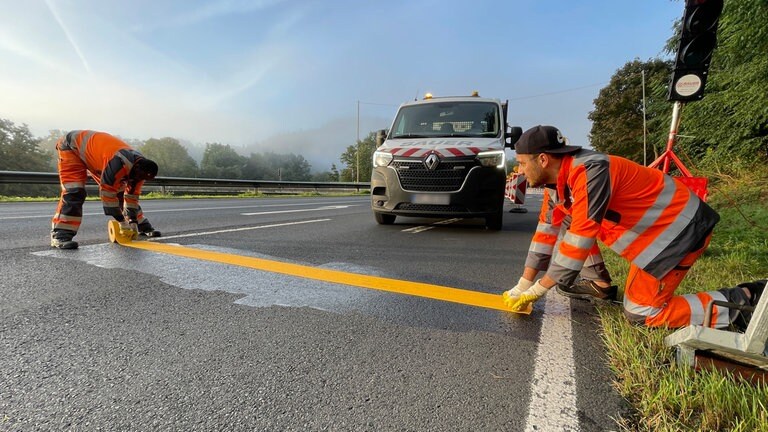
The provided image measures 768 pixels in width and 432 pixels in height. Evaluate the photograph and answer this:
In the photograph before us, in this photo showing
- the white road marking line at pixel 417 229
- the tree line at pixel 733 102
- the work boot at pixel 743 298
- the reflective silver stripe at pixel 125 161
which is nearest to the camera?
the work boot at pixel 743 298

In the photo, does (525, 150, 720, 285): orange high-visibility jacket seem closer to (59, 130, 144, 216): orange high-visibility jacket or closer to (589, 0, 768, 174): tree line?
(589, 0, 768, 174): tree line

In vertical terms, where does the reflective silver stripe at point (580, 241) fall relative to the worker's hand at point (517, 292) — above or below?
above

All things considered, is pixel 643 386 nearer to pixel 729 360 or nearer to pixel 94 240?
pixel 729 360

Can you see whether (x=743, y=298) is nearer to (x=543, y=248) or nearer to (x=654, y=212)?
(x=654, y=212)

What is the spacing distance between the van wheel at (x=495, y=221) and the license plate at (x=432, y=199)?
824 millimetres

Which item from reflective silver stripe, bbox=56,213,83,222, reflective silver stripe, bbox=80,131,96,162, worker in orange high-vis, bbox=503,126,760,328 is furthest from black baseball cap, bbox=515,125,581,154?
reflective silver stripe, bbox=80,131,96,162

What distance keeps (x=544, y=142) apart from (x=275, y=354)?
181 cm

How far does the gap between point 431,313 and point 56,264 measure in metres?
3.13

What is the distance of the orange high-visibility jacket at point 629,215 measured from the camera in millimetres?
1851

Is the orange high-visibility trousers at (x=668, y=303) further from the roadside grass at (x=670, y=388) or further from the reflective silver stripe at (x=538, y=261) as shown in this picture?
the reflective silver stripe at (x=538, y=261)

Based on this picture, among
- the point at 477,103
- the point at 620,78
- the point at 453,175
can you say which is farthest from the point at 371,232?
the point at 620,78

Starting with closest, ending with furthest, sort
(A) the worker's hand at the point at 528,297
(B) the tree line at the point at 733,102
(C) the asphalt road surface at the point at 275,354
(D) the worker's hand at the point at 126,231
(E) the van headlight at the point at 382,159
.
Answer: (C) the asphalt road surface at the point at 275,354 < (A) the worker's hand at the point at 528,297 < (D) the worker's hand at the point at 126,231 < (E) the van headlight at the point at 382,159 < (B) the tree line at the point at 733,102

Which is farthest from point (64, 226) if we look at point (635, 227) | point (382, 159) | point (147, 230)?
point (635, 227)

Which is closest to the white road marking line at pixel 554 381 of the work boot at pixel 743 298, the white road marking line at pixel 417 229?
the work boot at pixel 743 298
